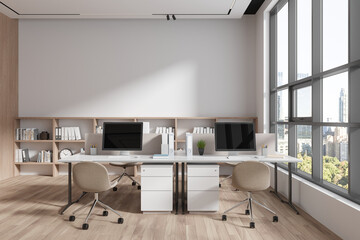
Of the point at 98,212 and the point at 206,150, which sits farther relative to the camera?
the point at 206,150

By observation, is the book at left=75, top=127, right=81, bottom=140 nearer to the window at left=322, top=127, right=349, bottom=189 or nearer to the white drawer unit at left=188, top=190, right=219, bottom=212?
the white drawer unit at left=188, top=190, right=219, bottom=212

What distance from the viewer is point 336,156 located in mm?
3486

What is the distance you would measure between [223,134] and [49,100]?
4507mm

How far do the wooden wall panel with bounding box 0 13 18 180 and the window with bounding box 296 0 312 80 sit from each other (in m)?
5.87

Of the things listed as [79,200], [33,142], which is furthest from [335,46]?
[33,142]

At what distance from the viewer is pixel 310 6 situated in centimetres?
418

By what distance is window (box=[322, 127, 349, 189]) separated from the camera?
3.28 metres

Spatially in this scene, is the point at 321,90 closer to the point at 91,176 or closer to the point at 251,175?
the point at 251,175

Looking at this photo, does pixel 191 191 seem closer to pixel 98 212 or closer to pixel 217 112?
pixel 98 212


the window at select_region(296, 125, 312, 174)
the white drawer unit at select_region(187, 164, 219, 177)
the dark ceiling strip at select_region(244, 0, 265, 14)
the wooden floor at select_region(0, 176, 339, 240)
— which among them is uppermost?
the dark ceiling strip at select_region(244, 0, 265, 14)

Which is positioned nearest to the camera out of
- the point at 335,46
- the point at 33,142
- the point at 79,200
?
the point at 335,46

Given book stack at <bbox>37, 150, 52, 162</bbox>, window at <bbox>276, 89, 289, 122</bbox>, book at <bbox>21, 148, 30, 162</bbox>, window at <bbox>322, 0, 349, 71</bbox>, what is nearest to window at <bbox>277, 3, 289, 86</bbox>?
window at <bbox>276, 89, 289, 122</bbox>

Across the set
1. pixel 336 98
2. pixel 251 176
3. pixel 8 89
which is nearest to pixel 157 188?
pixel 251 176

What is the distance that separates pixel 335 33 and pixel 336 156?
1539 millimetres
